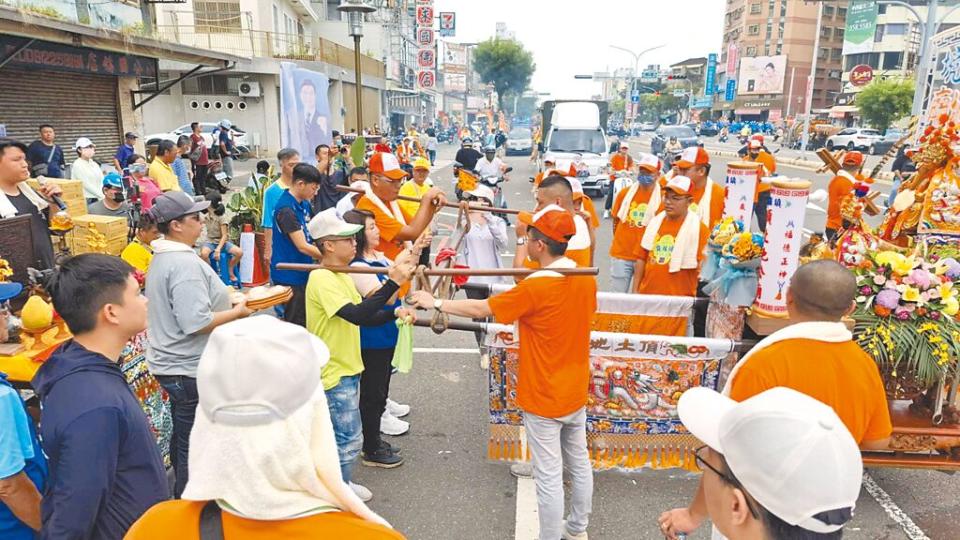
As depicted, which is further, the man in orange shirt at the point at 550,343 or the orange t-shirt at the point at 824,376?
the man in orange shirt at the point at 550,343

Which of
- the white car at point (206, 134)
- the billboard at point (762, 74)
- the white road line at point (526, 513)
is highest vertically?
the billboard at point (762, 74)

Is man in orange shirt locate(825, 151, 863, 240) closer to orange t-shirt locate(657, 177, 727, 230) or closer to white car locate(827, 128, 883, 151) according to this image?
orange t-shirt locate(657, 177, 727, 230)

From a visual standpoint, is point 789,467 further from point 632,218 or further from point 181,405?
point 632,218

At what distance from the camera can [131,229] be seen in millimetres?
8461

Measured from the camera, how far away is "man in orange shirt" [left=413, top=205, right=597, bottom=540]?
2949 mm

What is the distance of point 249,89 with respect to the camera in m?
26.1

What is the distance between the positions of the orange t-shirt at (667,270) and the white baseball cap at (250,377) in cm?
414

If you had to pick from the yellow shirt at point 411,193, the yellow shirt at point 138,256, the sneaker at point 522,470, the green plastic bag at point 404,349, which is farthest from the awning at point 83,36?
the sneaker at point 522,470

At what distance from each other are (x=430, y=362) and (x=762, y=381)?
4.04 meters

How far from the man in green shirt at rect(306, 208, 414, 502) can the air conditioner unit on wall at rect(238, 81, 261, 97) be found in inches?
995

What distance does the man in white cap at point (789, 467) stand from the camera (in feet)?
4.15

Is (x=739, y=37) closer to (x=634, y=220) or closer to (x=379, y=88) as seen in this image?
(x=379, y=88)

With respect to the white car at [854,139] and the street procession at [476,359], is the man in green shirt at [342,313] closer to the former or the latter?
the street procession at [476,359]

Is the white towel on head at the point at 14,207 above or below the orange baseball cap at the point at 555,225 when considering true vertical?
below
